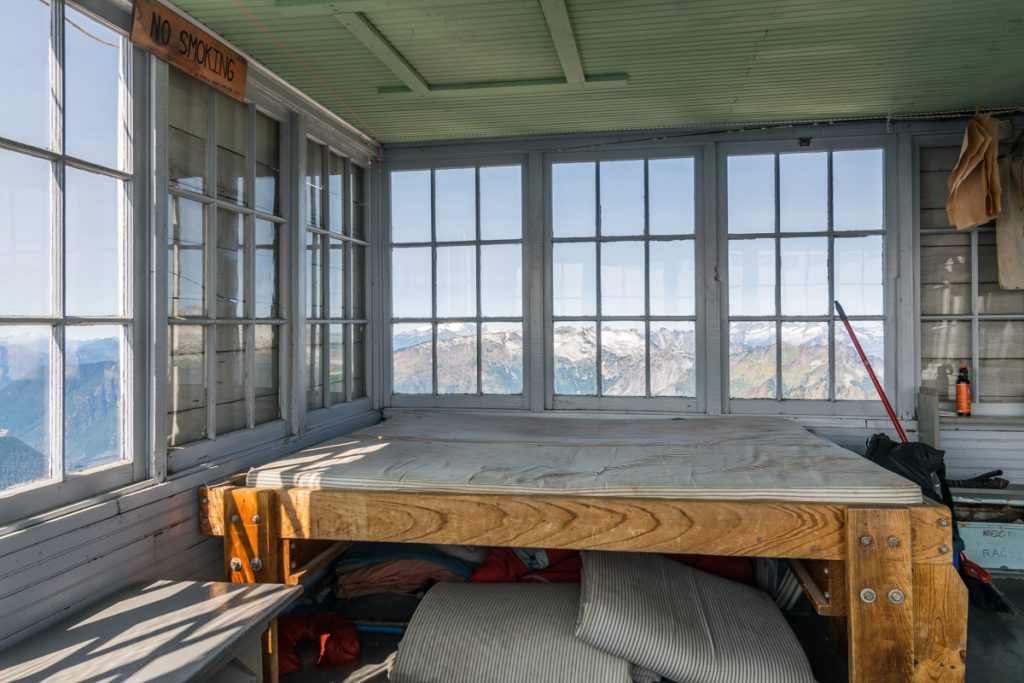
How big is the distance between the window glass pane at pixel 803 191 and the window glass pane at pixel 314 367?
8.99 ft

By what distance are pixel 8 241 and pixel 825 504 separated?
264 cm

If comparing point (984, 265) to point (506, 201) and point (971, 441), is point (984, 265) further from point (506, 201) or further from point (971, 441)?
point (506, 201)

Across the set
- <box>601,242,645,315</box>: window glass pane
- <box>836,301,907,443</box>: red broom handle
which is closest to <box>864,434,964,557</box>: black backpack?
<box>836,301,907,443</box>: red broom handle

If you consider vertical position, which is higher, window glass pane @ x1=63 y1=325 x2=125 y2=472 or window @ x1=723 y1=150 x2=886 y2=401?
window @ x1=723 y1=150 x2=886 y2=401

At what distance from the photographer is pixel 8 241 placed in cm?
188

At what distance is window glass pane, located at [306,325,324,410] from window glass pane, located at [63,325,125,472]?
130 centimetres

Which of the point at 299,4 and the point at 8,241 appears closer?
the point at 8,241

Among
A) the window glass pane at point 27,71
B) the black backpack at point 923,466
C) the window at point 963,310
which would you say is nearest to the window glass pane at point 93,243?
the window glass pane at point 27,71

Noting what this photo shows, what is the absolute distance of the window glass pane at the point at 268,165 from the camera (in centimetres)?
318

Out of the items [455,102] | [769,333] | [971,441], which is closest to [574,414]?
[769,333]

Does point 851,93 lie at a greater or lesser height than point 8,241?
greater

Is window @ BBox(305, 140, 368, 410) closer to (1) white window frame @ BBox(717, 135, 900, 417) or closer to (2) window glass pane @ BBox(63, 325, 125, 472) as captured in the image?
(2) window glass pane @ BBox(63, 325, 125, 472)

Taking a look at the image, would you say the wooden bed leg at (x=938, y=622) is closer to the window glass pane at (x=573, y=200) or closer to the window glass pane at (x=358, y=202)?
the window glass pane at (x=573, y=200)

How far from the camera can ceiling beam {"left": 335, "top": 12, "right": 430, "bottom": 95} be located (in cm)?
261
